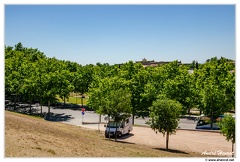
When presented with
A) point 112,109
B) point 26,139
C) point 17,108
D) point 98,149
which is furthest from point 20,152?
point 17,108

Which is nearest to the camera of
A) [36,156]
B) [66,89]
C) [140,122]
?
[36,156]

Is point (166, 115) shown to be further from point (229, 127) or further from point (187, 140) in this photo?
point (187, 140)

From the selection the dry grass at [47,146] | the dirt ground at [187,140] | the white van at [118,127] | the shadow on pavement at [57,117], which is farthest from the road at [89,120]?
the dry grass at [47,146]

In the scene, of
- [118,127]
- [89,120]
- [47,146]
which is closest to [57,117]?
[89,120]

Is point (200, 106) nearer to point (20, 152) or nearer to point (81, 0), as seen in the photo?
point (81, 0)

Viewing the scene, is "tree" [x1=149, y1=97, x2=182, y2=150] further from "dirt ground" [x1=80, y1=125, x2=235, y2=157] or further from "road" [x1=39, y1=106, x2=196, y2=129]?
"road" [x1=39, y1=106, x2=196, y2=129]

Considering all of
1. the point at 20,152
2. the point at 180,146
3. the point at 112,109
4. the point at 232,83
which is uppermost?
the point at 232,83

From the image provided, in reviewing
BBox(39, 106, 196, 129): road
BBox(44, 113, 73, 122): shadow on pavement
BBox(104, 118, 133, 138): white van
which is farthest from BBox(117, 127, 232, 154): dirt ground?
BBox(44, 113, 73, 122): shadow on pavement

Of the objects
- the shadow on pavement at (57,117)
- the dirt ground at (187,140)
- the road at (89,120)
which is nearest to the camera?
the dirt ground at (187,140)

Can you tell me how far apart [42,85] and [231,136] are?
31.3 m

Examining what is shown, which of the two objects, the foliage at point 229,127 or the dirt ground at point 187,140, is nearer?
the foliage at point 229,127

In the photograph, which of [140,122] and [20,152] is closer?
[20,152]

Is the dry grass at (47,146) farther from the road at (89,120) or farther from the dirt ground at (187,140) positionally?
the road at (89,120)

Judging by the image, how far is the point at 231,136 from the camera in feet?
75.4
